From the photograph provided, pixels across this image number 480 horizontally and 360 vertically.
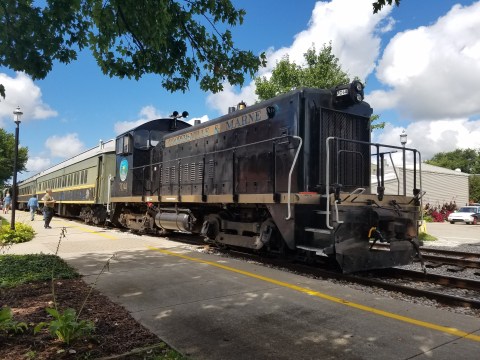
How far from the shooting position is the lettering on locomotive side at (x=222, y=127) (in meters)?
8.34

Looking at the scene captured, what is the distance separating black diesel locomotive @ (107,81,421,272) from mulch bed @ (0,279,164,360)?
3.24 meters

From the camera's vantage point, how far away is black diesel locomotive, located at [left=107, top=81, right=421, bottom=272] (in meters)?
6.29

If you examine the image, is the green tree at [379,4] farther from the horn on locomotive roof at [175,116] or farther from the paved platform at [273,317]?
the horn on locomotive roof at [175,116]

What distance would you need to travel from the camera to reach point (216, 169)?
31.5ft

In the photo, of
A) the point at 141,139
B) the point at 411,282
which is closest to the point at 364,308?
the point at 411,282

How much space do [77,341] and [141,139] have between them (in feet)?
33.8

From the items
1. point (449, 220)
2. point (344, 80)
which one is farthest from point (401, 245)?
point (449, 220)

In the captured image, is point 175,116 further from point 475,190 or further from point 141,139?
point 475,190

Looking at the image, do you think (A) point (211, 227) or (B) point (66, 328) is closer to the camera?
(B) point (66, 328)

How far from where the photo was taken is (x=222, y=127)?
9594 millimetres

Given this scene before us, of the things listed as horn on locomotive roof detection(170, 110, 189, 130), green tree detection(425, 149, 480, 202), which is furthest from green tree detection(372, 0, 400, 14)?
green tree detection(425, 149, 480, 202)

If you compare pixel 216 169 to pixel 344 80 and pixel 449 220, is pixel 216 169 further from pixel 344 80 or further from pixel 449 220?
pixel 449 220

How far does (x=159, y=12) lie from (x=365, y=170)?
549cm

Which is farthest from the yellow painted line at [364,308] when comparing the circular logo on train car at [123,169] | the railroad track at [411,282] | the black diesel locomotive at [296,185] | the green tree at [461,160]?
the green tree at [461,160]
